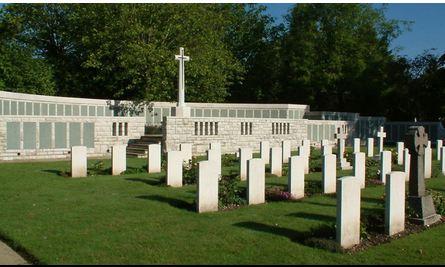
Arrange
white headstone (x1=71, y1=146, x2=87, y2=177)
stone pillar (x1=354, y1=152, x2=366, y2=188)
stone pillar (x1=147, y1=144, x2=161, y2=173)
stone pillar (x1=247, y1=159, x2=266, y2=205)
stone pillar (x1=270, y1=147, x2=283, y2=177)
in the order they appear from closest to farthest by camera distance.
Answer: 1. stone pillar (x1=247, y1=159, x2=266, y2=205)
2. stone pillar (x1=354, y1=152, x2=366, y2=188)
3. white headstone (x1=71, y1=146, x2=87, y2=177)
4. stone pillar (x1=270, y1=147, x2=283, y2=177)
5. stone pillar (x1=147, y1=144, x2=161, y2=173)

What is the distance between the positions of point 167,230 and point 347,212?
2.76 meters

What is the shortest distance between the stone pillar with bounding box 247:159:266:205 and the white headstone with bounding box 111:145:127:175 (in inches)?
249

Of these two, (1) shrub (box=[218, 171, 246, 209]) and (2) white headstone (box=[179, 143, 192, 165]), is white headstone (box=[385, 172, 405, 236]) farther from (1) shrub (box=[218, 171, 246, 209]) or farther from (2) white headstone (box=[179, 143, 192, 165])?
(2) white headstone (box=[179, 143, 192, 165])

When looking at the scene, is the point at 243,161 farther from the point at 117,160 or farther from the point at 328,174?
the point at 117,160

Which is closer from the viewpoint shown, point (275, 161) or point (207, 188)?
point (207, 188)

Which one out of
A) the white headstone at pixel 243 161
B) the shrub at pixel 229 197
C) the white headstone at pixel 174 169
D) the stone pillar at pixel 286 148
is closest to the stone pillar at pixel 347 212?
the shrub at pixel 229 197

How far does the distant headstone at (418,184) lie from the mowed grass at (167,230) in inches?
23.7

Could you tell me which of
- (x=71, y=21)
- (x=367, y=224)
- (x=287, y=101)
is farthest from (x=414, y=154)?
(x=287, y=101)

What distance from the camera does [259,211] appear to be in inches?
372

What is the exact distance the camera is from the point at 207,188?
31.3ft

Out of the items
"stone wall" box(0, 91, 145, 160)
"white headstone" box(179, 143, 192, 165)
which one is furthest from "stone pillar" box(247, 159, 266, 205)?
"stone wall" box(0, 91, 145, 160)

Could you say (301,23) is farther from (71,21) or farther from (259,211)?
(259,211)

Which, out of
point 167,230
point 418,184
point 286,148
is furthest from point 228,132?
point 167,230

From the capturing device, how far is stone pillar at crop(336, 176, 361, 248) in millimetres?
7094
